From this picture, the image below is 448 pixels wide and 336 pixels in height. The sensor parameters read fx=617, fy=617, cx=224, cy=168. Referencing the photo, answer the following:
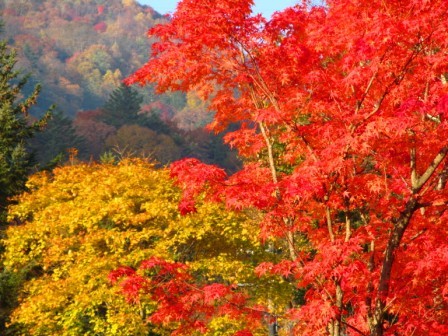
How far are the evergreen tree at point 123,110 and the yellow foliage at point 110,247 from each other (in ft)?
163

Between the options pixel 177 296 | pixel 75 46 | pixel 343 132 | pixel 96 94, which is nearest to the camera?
pixel 343 132

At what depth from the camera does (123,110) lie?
69.7 meters

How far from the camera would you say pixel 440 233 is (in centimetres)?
856

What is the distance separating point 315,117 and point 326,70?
3.57ft

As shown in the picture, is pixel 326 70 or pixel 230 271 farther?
pixel 230 271

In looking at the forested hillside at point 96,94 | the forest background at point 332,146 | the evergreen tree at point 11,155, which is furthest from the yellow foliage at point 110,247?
the forest background at point 332,146

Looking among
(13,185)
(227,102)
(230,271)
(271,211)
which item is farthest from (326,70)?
(13,185)

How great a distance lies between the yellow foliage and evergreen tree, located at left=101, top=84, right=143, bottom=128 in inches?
1959

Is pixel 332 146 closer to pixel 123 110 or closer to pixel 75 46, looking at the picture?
pixel 123 110

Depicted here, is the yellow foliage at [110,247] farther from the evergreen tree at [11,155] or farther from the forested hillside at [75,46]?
the forested hillside at [75,46]

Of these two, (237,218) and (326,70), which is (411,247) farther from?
(237,218)

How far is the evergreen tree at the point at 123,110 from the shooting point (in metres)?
68.8

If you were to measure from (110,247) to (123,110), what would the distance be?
53.4m

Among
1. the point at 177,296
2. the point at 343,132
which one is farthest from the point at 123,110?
the point at 343,132
